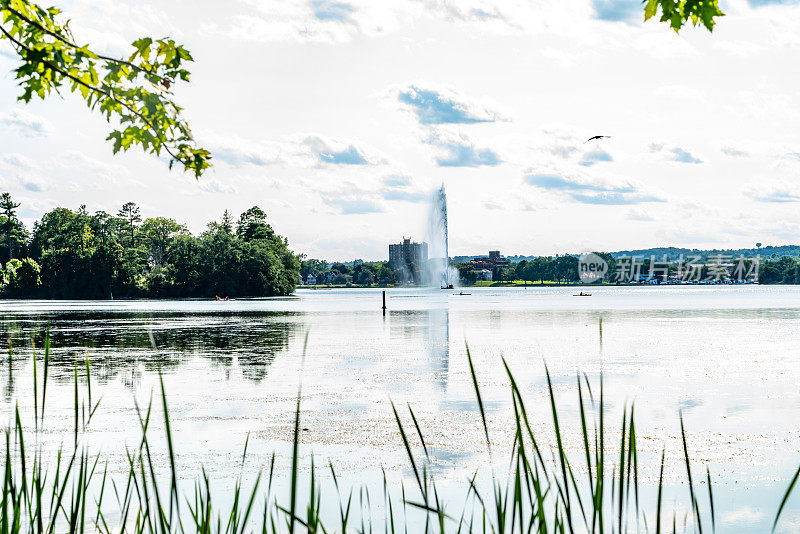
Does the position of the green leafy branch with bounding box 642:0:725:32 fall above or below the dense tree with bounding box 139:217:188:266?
below

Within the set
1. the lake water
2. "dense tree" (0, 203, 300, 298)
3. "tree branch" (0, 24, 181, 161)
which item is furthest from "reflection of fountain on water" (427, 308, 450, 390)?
"dense tree" (0, 203, 300, 298)

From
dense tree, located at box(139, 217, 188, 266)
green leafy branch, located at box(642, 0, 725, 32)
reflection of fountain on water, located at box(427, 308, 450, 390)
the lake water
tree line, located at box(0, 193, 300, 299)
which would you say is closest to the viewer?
green leafy branch, located at box(642, 0, 725, 32)

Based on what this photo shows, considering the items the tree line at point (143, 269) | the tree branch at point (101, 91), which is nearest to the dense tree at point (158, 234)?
the tree line at point (143, 269)

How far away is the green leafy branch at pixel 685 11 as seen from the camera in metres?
5.48

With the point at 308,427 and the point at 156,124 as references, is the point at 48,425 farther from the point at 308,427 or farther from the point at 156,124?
the point at 156,124

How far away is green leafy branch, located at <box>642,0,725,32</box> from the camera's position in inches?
216

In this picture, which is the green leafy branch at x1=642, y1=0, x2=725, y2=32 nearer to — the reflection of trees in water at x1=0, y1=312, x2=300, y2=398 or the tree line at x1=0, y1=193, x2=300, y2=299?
the reflection of trees in water at x1=0, y1=312, x2=300, y2=398

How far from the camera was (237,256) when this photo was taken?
392 ft

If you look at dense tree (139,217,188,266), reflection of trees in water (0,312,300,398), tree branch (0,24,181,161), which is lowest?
reflection of trees in water (0,312,300,398)

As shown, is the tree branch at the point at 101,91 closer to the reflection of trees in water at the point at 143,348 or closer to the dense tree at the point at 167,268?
the reflection of trees in water at the point at 143,348

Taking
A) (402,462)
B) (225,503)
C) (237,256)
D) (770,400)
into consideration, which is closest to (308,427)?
(402,462)

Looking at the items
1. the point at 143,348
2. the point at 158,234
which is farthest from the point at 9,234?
the point at 143,348

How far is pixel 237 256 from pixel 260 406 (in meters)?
106

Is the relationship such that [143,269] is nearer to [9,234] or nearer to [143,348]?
[9,234]
